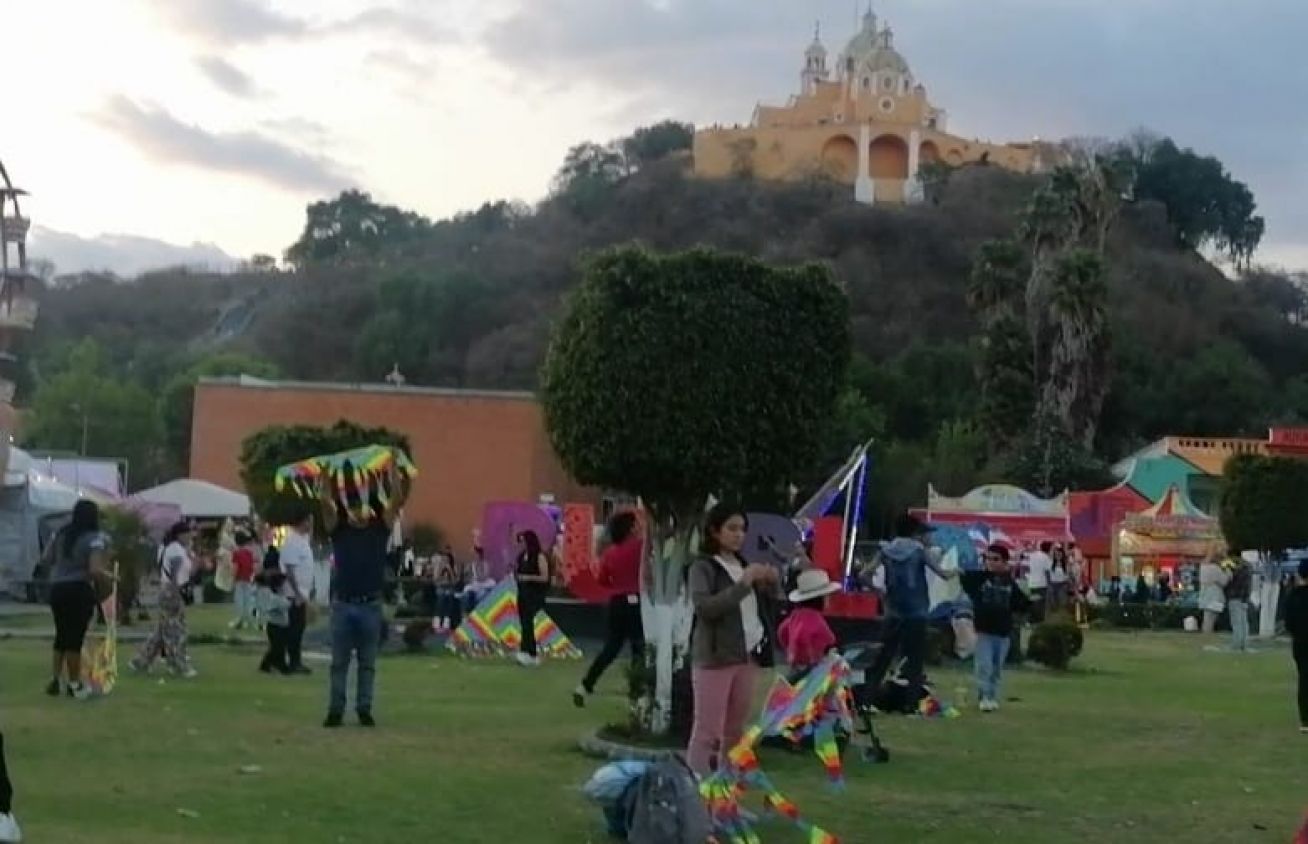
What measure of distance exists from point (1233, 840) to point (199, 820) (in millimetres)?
5003

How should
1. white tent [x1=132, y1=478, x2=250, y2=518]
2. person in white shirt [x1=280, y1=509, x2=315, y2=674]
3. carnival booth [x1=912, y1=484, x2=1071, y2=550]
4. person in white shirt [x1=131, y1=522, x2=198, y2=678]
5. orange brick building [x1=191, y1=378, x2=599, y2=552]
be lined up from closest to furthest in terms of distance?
person in white shirt [x1=131, y1=522, x2=198, y2=678], person in white shirt [x1=280, y1=509, x2=315, y2=674], white tent [x1=132, y1=478, x2=250, y2=518], carnival booth [x1=912, y1=484, x2=1071, y2=550], orange brick building [x1=191, y1=378, x2=599, y2=552]

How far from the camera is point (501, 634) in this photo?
22609 mm

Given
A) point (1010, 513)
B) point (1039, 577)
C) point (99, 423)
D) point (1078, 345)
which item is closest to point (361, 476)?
point (1039, 577)

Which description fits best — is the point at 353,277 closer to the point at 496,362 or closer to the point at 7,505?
the point at 496,362

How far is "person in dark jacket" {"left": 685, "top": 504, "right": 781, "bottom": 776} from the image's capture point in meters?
9.91

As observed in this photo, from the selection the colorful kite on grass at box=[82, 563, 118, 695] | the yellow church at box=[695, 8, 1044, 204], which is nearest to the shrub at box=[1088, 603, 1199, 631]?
the colorful kite on grass at box=[82, 563, 118, 695]

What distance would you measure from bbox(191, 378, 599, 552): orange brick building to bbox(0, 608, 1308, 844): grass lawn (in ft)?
112

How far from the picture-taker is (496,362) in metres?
83.1

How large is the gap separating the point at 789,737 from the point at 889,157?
11689cm

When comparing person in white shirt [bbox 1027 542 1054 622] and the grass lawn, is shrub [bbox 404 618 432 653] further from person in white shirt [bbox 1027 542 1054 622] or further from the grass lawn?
person in white shirt [bbox 1027 542 1054 622]

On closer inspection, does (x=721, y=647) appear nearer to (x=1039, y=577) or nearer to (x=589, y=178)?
(x=1039, y=577)

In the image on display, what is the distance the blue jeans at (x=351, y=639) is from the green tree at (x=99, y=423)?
2531 inches

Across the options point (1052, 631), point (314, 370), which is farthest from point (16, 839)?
point (314, 370)

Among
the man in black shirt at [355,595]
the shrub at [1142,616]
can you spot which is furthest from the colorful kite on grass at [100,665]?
the shrub at [1142,616]
